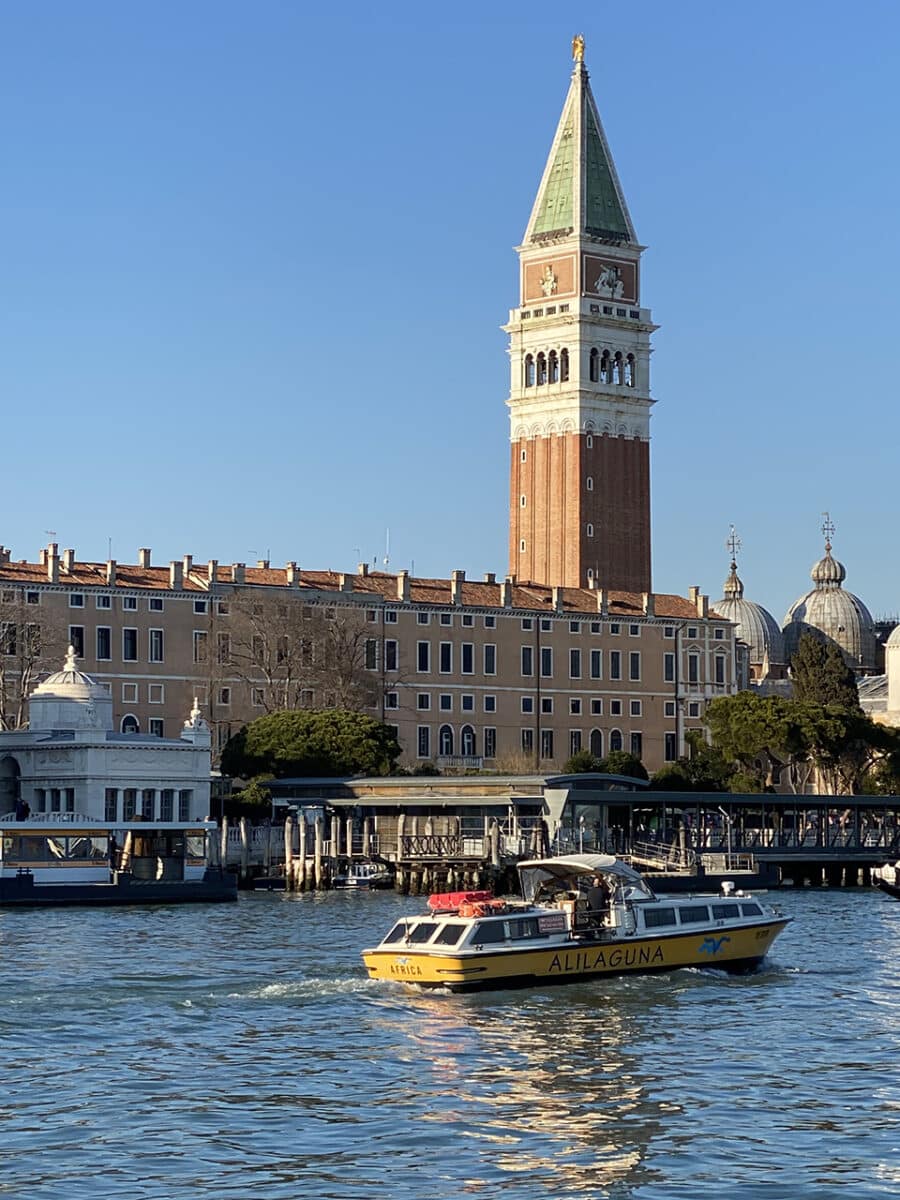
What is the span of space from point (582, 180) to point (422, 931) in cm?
8444

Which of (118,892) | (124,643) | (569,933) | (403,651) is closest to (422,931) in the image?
(569,933)

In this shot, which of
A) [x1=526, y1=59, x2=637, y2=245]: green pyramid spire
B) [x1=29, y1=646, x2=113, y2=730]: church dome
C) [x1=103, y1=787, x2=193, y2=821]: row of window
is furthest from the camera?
[x1=526, y1=59, x2=637, y2=245]: green pyramid spire

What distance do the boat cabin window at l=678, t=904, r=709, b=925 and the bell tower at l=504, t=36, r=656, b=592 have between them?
7230cm

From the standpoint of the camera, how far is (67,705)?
237 ft

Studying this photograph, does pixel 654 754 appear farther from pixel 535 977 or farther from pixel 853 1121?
pixel 853 1121

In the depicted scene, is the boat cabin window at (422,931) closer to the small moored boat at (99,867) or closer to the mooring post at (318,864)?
the small moored boat at (99,867)

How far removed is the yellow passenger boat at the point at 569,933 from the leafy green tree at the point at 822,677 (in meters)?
61.5

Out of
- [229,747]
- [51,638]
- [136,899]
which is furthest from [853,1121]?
[51,638]

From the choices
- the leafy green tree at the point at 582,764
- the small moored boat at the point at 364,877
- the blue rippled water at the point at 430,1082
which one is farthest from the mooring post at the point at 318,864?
the blue rippled water at the point at 430,1082

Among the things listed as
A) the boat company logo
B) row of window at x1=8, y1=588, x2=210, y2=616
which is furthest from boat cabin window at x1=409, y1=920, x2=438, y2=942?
row of window at x1=8, y1=588, x2=210, y2=616

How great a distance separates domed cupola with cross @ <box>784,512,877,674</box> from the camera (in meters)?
140

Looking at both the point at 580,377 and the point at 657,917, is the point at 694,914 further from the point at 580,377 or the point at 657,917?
the point at 580,377

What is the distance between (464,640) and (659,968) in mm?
58367

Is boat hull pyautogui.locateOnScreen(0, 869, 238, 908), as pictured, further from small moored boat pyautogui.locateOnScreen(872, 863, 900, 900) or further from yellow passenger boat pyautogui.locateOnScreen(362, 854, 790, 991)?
yellow passenger boat pyautogui.locateOnScreen(362, 854, 790, 991)
